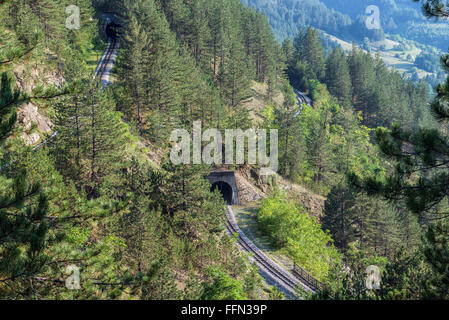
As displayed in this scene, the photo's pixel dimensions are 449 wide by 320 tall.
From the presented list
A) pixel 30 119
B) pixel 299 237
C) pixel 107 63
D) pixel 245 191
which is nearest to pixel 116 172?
pixel 30 119

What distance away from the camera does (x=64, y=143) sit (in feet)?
78.6

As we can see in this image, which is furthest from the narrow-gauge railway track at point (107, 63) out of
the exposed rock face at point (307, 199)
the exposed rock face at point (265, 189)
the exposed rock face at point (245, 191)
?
the exposed rock face at point (307, 199)

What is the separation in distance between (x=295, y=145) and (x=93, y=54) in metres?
34.1

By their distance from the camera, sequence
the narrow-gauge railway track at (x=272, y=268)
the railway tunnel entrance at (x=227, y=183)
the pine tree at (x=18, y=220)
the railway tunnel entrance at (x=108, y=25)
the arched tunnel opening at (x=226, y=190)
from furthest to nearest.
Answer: the railway tunnel entrance at (x=108, y=25) < the arched tunnel opening at (x=226, y=190) < the railway tunnel entrance at (x=227, y=183) < the narrow-gauge railway track at (x=272, y=268) < the pine tree at (x=18, y=220)

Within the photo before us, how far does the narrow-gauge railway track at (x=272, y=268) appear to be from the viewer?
2885 cm

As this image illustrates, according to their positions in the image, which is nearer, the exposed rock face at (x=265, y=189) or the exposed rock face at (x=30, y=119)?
the exposed rock face at (x=30, y=119)

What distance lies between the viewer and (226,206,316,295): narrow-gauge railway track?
94.7ft

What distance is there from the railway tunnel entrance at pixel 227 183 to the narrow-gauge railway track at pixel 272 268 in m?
6.96

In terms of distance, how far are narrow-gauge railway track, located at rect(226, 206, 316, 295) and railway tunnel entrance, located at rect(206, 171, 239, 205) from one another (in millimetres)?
6960

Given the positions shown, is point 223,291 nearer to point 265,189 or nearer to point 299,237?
point 299,237

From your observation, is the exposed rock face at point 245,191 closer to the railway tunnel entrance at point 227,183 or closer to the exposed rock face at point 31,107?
the railway tunnel entrance at point 227,183

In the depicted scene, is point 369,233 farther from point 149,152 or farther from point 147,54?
point 147,54

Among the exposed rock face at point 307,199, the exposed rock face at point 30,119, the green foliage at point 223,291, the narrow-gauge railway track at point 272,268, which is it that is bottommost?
the narrow-gauge railway track at point 272,268

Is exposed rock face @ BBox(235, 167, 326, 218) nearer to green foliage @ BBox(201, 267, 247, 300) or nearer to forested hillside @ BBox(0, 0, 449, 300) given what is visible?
forested hillside @ BBox(0, 0, 449, 300)
